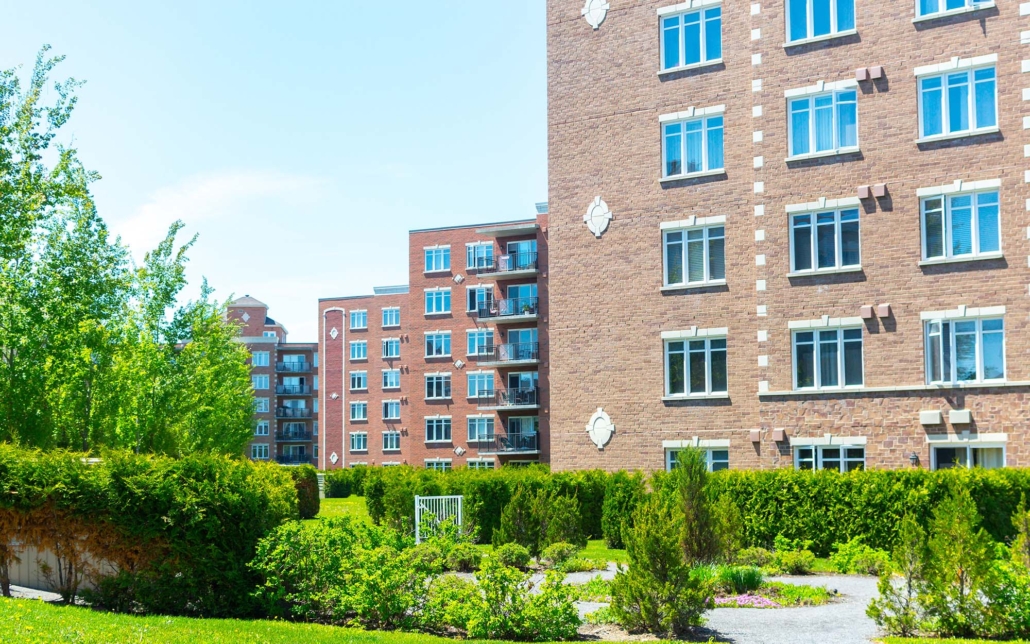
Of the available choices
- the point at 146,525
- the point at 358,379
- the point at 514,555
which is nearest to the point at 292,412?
the point at 358,379

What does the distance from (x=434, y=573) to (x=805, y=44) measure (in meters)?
21.3

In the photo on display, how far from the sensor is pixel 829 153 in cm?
2855

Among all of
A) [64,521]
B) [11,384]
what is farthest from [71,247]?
[64,521]

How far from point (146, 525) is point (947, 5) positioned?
24.0 metres

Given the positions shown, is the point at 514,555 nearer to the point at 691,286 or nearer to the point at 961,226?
the point at 691,286

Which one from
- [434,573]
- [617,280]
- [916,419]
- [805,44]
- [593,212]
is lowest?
[434,573]

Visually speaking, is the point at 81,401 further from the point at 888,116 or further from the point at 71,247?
the point at 888,116

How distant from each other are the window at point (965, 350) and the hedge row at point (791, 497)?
4.65 metres

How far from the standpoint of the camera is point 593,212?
3241 cm

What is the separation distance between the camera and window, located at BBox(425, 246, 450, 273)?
66.6 metres

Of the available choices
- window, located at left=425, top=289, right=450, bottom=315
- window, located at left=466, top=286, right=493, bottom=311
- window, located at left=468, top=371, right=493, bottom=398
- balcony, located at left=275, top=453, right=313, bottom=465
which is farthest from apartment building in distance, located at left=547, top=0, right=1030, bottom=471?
balcony, located at left=275, top=453, right=313, bottom=465

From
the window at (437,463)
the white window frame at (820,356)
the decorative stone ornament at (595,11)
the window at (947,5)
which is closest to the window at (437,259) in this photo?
the window at (437,463)

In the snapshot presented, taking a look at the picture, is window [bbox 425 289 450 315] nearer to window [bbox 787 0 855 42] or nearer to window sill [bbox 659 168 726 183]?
window sill [bbox 659 168 726 183]

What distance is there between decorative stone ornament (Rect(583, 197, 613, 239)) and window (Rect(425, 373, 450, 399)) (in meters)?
34.9
